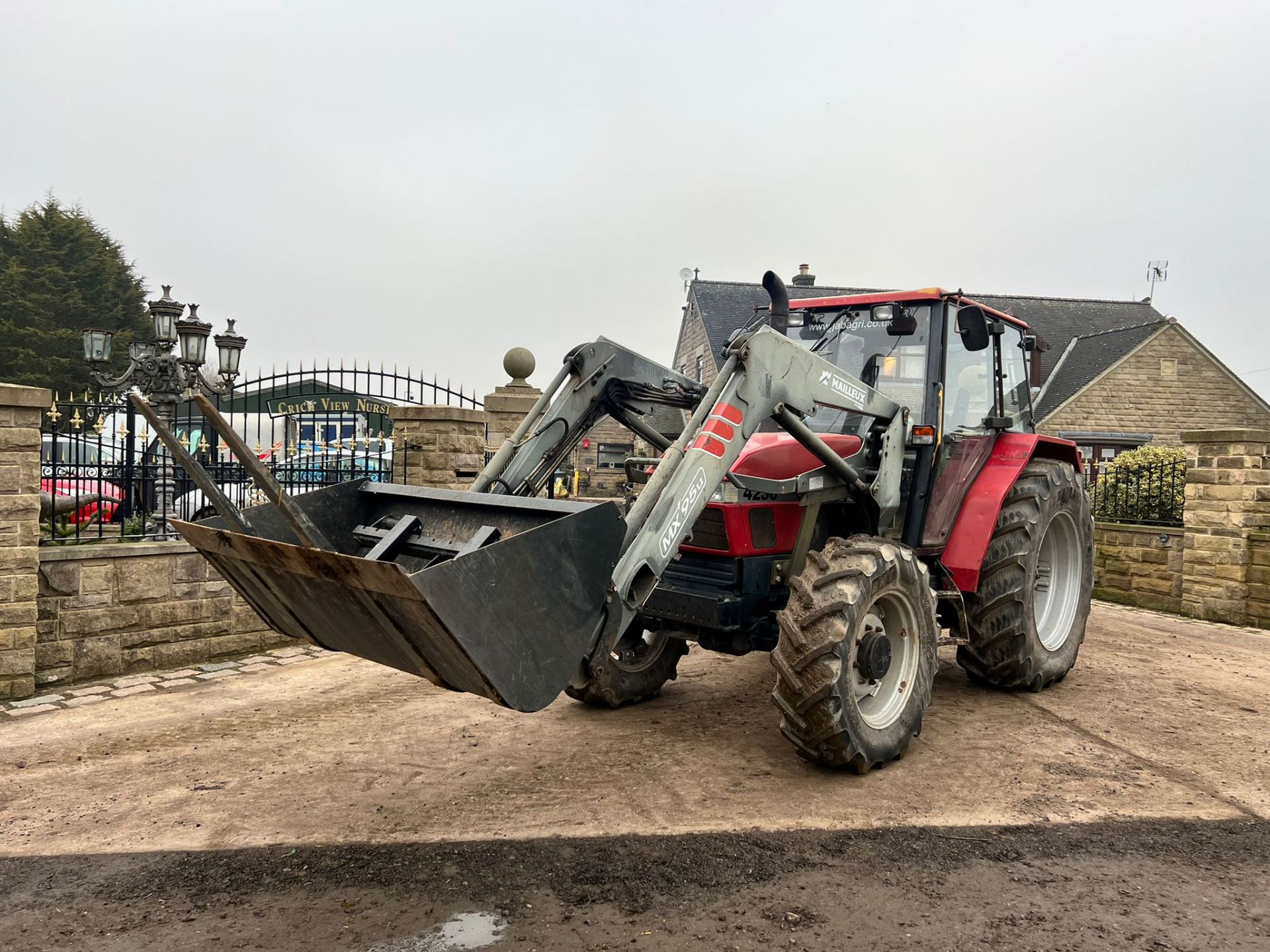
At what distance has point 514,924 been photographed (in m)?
3.13

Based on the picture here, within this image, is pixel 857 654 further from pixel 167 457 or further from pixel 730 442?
pixel 167 457

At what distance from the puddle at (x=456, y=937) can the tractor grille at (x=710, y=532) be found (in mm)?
2418

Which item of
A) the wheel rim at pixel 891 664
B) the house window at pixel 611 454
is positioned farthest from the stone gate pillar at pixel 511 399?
the house window at pixel 611 454

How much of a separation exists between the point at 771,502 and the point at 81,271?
40.6m

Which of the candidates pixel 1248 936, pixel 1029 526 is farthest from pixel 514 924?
pixel 1029 526

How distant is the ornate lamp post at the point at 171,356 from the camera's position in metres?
9.66

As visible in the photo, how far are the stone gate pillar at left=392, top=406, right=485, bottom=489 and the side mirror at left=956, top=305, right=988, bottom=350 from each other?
5352 mm

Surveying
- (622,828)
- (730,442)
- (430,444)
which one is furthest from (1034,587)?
(430,444)

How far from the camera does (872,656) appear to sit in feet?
14.8

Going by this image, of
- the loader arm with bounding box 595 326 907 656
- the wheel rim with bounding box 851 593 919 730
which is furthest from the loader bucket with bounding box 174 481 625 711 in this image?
the wheel rim with bounding box 851 593 919 730

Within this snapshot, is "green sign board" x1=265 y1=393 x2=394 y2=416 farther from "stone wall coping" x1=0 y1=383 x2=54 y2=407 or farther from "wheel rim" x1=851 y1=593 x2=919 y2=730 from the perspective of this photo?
"wheel rim" x1=851 y1=593 x2=919 y2=730

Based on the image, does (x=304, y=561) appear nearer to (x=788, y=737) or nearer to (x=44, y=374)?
(x=788, y=737)

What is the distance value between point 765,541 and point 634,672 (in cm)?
133

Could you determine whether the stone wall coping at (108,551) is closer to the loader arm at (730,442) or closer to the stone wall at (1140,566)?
the loader arm at (730,442)
